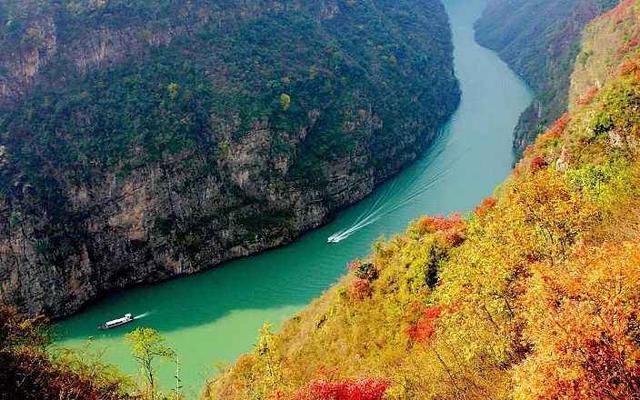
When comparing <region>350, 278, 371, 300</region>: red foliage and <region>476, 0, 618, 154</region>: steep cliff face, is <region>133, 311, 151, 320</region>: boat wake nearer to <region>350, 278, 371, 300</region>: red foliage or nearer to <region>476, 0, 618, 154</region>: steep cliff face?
<region>350, 278, 371, 300</region>: red foliage

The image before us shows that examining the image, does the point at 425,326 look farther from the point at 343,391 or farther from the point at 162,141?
the point at 162,141

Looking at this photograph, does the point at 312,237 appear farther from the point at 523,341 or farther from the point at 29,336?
the point at 523,341

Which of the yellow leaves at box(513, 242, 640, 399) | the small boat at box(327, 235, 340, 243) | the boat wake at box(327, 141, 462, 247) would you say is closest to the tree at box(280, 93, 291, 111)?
the boat wake at box(327, 141, 462, 247)

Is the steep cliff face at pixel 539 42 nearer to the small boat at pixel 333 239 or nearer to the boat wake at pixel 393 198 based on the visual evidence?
the boat wake at pixel 393 198

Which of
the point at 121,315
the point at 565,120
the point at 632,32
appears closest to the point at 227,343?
the point at 121,315

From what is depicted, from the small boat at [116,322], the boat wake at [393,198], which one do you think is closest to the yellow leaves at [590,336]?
the small boat at [116,322]

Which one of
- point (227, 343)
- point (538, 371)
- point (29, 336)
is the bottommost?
point (227, 343)
